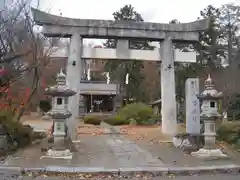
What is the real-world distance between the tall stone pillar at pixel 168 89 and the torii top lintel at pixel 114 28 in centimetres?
66

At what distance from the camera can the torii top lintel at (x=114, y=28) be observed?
16938 millimetres

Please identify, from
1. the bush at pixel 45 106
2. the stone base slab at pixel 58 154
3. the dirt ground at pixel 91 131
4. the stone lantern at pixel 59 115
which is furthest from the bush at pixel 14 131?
the bush at pixel 45 106

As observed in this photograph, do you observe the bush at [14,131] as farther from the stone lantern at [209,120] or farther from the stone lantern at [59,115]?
the stone lantern at [209,120]

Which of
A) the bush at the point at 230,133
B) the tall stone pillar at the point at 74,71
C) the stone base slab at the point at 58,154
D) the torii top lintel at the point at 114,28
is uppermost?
the torii top lintel at the point at 114,28

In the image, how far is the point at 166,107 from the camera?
1839 cm

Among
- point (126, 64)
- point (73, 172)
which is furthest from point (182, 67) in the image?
point (73, 172)

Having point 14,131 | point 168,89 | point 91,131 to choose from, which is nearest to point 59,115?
point 14,131

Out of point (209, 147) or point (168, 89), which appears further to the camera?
point (168, 89)

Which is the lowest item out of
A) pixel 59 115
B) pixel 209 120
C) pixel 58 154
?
pixel 58 154

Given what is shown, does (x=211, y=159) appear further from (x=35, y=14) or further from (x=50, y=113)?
(x=35, y=14)

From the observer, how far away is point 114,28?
17.9 meters

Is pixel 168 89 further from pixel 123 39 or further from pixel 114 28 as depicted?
pixel 114 28

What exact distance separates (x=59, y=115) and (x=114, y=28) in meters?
6.88

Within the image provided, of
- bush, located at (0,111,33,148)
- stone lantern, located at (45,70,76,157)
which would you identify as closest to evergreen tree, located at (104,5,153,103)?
bush, located at (0,111,33,148)
